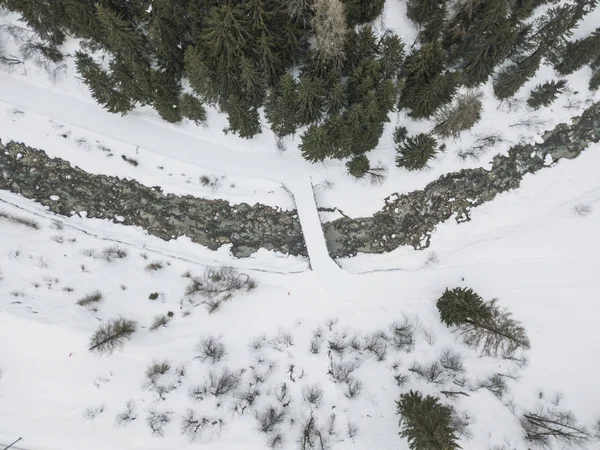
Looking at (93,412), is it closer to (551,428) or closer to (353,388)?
(353,388)

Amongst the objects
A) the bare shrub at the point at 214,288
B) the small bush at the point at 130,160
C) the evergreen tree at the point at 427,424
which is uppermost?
the small bush at the point at 130,160

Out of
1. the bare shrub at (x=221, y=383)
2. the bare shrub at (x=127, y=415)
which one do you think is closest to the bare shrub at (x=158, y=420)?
the bare shrub at (x=127, y=415)

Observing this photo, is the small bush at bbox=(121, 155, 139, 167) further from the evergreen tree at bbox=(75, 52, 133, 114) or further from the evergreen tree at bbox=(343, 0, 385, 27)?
the evergreen tree at bbox=(343, 0, 385, 27)

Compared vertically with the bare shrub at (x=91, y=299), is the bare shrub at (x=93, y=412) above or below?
below

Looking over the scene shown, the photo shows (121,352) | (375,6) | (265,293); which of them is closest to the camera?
(375,6)

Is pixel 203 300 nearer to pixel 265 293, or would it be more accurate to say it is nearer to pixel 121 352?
pixel 265 293

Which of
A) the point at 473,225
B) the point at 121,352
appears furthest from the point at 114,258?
the point at 473,225

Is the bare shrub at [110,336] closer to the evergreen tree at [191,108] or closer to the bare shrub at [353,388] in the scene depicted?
the evergreen tree at [191,108]
